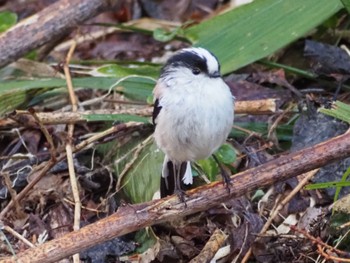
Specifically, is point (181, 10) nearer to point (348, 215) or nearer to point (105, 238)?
point (348, 215)

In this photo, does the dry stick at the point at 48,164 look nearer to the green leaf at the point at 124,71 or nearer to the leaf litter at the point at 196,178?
the leaf litter at the point at 196,178

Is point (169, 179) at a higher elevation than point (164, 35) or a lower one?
lower

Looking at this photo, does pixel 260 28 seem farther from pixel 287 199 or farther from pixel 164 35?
pixel 287 199

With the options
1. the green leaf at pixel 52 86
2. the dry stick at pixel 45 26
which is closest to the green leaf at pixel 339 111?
the green leaf at pixel 52 86

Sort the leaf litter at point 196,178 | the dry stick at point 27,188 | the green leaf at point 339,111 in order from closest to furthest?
1. the green leaf at point 339,111
2. the leaf litter at point 196,178
3. the dry stick at point 27,188

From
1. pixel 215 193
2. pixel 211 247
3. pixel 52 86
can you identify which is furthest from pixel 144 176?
pixel 215 193

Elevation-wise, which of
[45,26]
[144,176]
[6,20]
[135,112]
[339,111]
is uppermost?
[339,111]
